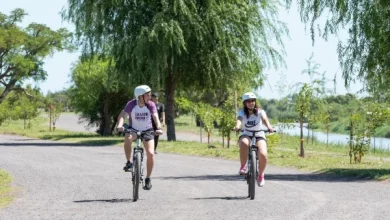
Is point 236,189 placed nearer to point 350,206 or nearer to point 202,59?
point 350,206

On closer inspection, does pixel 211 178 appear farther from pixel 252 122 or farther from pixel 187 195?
pixel 252 122

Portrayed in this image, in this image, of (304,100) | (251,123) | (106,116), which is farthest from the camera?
(106,116)

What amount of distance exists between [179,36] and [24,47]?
39286 millimetres

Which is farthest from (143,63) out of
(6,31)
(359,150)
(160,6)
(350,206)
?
(6,31)

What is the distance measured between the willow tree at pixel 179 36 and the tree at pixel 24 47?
3264cm

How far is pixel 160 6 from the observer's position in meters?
35.7

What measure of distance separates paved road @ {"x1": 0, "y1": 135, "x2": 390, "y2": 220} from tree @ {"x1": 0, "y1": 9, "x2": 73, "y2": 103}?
48541mm

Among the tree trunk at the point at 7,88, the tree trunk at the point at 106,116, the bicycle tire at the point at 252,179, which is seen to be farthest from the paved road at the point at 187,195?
the tree trunk at the point at 7,88

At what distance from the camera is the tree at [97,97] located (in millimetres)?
47625

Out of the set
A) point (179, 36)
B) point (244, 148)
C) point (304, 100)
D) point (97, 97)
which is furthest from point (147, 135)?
point (97, 97)

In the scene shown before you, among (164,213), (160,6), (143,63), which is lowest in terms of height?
(164,213)

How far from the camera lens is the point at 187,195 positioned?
46.3 feet

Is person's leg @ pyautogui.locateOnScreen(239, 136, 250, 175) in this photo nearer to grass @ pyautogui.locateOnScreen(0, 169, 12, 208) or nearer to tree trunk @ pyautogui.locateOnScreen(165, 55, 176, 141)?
grass @ pyautogui.locateOnScreen(0, 169, 12, 208)

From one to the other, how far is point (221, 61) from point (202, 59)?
0.86m
